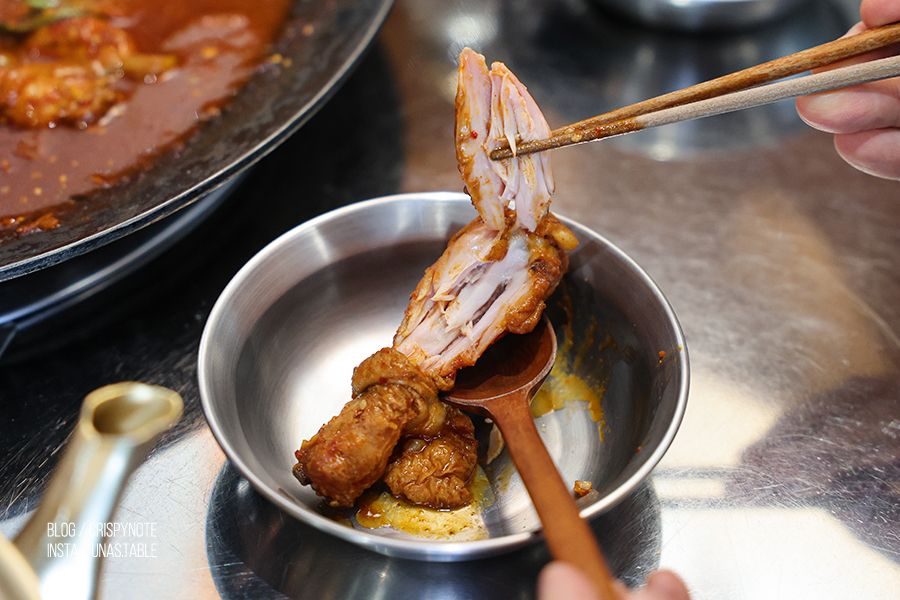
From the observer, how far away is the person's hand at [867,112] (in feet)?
4.25

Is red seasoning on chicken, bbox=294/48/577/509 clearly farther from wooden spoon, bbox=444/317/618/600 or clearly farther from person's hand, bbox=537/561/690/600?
person's hand, bbox=537/561/690/600

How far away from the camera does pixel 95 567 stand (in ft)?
4.06

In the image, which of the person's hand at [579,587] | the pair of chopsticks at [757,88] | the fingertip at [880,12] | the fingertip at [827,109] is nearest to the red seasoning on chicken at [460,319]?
the pair of chopsticks at [757,88]

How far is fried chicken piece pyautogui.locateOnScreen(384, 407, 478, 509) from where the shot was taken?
124cm

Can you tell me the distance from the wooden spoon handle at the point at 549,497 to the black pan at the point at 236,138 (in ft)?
3.22

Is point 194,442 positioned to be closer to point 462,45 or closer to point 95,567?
point 95,567

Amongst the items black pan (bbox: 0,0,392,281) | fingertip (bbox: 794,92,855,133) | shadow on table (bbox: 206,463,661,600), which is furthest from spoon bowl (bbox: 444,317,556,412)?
black pan (bbox: 0,0,392,281)

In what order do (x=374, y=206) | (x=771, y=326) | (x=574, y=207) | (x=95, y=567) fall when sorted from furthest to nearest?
(x=574, y=207) < (x=771, y=326) < (x=374, y=206) < (x=95, y=567)

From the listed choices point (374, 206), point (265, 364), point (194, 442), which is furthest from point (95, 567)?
point (374, 206)

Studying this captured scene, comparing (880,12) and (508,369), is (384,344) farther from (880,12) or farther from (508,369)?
(880,12)

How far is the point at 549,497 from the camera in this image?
3.35 feet

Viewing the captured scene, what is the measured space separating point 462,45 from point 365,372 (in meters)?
1.90

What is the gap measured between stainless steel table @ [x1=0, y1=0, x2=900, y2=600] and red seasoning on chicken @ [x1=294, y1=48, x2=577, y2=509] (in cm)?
21

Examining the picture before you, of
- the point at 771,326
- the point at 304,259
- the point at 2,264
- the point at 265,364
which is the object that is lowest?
the point at 771,326
